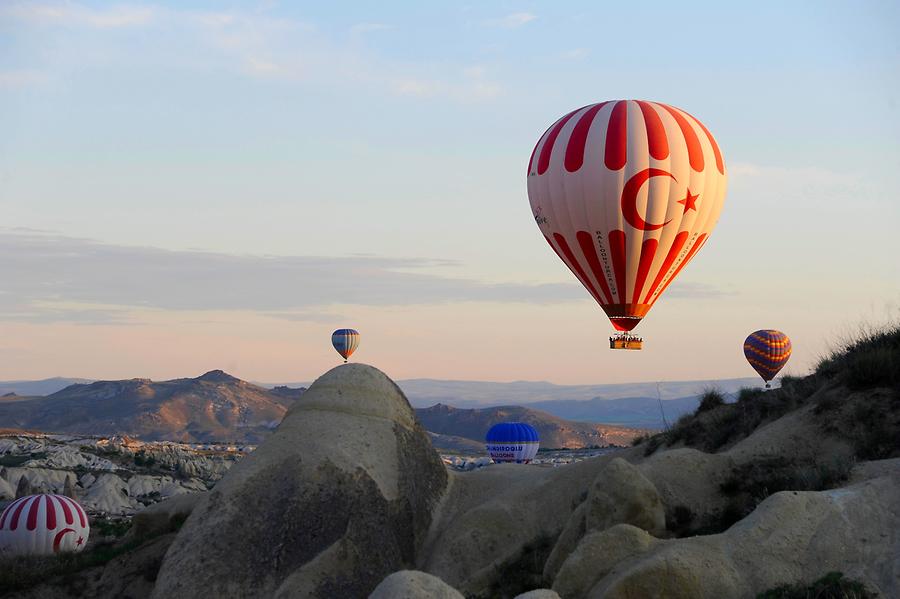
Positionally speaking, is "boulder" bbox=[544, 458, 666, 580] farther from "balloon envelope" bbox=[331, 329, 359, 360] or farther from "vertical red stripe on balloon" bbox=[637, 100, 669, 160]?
"balloon envelope" bbox=[331, 329, 359, 360]

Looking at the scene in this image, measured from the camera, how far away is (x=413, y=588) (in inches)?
632

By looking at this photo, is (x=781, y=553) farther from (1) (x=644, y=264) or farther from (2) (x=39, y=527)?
(2) (x=39, y=527)

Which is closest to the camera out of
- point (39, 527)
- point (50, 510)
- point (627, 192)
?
point (627, 192)

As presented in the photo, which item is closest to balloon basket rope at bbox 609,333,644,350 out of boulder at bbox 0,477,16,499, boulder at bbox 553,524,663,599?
boulder at bbox 553,524,663,599

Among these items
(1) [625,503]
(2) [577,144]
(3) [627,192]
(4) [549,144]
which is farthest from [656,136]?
(1) [625,503]

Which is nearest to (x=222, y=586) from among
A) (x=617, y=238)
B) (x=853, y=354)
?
(x=853, y=354)

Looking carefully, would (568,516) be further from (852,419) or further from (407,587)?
(407,587)

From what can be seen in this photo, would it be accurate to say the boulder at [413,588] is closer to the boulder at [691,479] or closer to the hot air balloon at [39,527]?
the boulder at [691,479]

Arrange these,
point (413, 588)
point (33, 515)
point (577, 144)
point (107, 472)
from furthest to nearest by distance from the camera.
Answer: point (107, 472), point (33, 515), point (577, 144), point (413, 588)

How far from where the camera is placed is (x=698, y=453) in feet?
85.3

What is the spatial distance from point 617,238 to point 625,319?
13.4 feet

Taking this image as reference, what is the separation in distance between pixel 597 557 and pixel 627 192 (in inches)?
835

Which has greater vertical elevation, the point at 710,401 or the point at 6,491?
the point at 710,401

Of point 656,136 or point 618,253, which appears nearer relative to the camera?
point 656,136
